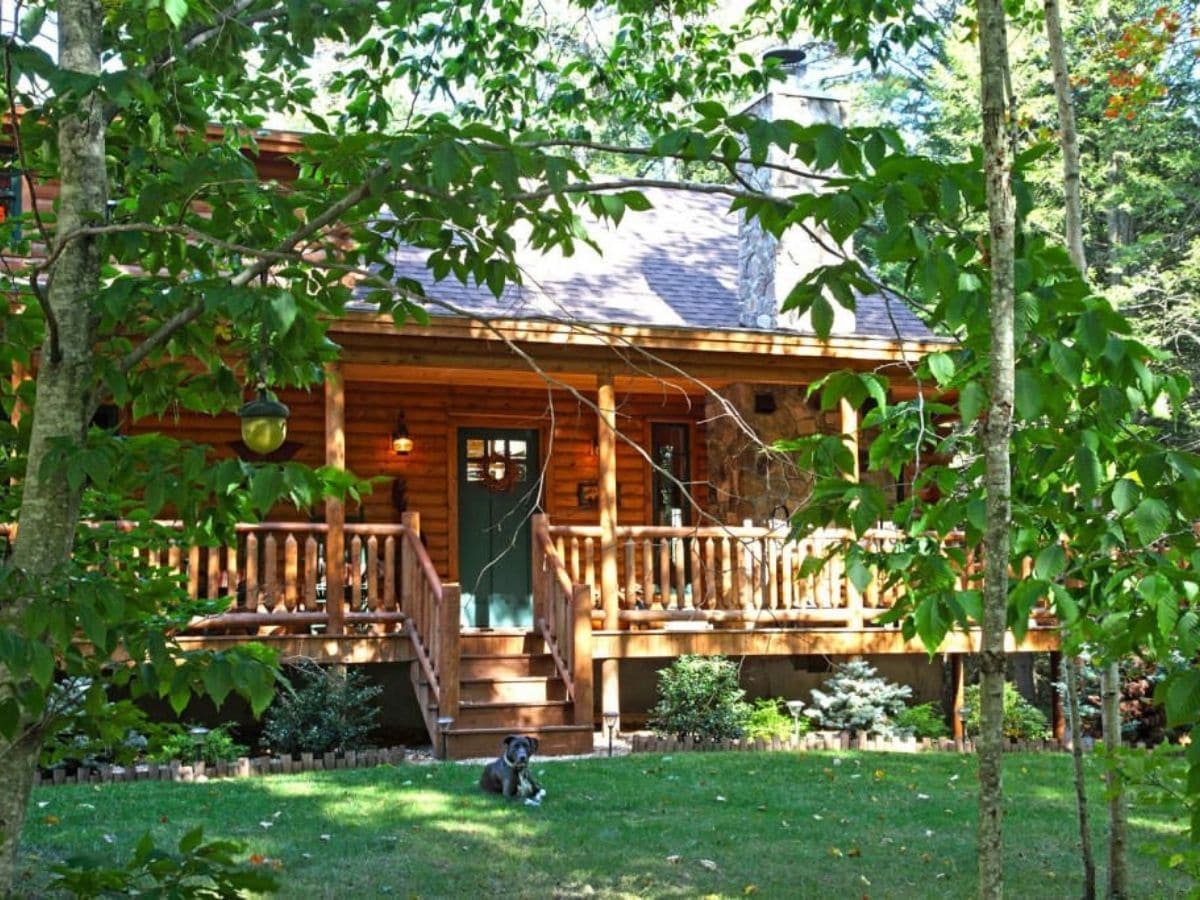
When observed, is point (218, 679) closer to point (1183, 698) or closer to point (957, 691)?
point (1183, 698)

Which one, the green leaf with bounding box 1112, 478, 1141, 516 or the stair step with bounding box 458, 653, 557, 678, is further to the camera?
the stair step with bounding box 458, 653, 557, 678

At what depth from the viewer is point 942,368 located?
3.57 metres

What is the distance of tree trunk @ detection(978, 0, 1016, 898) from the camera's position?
10.6 ft

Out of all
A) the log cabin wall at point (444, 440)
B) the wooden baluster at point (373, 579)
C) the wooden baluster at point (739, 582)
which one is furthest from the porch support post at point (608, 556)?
the log cabin wall at point (444, 440)

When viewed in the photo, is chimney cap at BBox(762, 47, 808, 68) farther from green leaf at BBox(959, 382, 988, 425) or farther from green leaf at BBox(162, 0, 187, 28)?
green leaf at BBox(162, 0, 187, 28)

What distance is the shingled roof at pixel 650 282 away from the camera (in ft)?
42.4

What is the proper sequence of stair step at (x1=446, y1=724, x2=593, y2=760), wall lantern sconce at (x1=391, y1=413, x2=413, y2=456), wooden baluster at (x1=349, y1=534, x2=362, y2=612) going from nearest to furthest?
stair step at (x1=446, y1=724, x2=593, y2=760), wooden baluster at (x1=349, y1=534, x2=362, y2=612), wall lantern sconce at (x1=391, y1=413, x2=413, y2=456)

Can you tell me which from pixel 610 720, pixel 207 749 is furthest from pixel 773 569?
pixel 207 749

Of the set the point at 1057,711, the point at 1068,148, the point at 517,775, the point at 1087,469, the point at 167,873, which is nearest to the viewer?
the point at 167,873

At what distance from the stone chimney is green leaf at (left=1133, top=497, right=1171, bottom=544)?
10.1 metres

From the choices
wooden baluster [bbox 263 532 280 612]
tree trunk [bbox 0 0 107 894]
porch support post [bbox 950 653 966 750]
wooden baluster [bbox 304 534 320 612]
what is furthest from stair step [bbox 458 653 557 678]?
tree trunk [bbox 0 0 107 894]

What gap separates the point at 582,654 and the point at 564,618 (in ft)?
1.28

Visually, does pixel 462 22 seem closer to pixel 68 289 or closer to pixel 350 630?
pixel 350 630

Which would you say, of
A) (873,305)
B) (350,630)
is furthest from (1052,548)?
(873,305)
